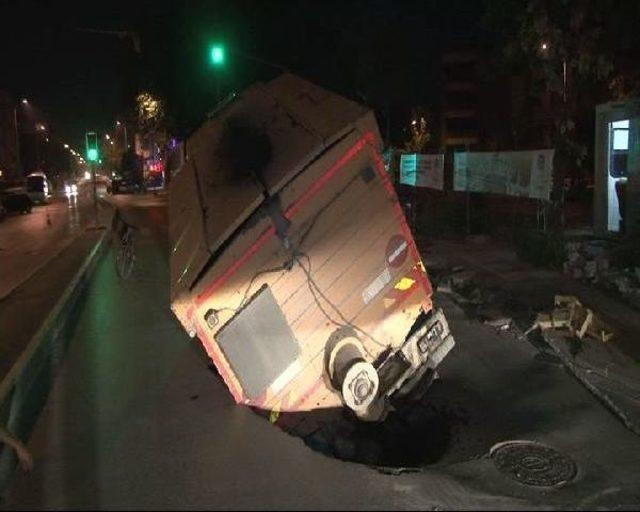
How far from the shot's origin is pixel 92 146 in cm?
2388

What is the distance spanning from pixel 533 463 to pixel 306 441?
1.78 metres

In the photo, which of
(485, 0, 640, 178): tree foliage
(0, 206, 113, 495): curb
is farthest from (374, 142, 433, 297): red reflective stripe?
(485, 0, 640, 178): tree foliage

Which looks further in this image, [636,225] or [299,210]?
[636,225]

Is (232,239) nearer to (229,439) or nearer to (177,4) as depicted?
(229,439)

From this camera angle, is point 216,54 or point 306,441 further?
point 216,54

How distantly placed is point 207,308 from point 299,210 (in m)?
1.01

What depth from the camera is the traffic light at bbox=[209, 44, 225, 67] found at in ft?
61.9

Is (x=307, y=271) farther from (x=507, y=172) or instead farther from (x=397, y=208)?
(x=507, y=172)

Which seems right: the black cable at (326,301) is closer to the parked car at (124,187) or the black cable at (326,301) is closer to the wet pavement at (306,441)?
the wet pavement at (306,441)

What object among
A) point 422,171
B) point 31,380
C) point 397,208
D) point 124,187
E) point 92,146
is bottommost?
point 124,187

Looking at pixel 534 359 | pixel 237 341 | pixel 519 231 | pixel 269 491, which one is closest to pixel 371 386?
pixel 237 341

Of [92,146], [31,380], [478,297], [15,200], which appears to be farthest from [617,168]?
[15,200]

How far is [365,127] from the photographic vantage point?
18.9 ft

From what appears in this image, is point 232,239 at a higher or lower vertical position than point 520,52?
lower
